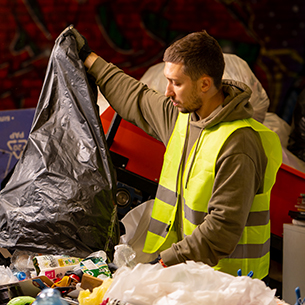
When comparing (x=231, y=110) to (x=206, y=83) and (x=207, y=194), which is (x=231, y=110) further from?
(x=207, y=194)

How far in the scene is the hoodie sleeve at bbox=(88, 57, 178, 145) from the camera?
65.4 inches

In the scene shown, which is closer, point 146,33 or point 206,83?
point 206,83

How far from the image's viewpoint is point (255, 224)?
1.46 metres

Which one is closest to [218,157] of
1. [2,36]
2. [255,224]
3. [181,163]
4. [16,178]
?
[181,163]

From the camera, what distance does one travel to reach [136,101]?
1681 millimetres

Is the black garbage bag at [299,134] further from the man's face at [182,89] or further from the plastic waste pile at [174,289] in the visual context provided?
the plastic waste pile at [174,289]

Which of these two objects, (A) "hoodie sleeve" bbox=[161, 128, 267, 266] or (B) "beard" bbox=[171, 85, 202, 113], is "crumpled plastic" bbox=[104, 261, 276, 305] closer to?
(A) "hoodie sleeve" bbox=[161, 128, 267, 266]

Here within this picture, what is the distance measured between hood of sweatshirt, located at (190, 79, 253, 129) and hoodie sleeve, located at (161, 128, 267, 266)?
0.08 meters

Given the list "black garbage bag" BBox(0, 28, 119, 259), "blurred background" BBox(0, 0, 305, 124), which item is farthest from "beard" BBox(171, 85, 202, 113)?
"blurred background" BBox(0, 0, 305, 124)

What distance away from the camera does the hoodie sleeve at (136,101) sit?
1.66m

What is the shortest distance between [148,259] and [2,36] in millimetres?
2597

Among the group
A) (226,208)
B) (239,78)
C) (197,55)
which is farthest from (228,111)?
(239,78)

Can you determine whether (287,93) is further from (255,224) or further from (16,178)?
(16,178)

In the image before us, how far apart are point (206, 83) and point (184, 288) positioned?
870 millimetres
